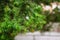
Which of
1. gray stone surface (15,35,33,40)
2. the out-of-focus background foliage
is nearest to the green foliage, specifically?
the out-of-focus background foliage

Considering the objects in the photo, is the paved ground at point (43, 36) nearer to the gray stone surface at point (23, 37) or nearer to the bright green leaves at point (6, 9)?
the gray stone surface at point (23, 37)

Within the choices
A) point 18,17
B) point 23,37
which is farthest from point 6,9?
point 23,37

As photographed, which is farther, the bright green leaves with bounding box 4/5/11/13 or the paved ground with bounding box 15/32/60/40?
the paved ground with bounding box 15/32/60/40

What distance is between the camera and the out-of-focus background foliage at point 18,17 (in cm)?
385

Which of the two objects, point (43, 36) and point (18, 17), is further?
point (43, 36)

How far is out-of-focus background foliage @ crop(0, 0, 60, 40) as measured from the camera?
385 centimetres

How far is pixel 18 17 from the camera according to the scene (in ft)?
13.1

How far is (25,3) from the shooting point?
13.1 feet

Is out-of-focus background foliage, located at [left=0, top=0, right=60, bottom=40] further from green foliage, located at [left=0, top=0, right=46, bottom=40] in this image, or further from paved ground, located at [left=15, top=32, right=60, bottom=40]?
paved ground, located at [left=15, top=32, right=60, bottom=40]

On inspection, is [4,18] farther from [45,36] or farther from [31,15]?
[45,36]

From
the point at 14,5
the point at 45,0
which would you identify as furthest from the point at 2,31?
the point at 45,0

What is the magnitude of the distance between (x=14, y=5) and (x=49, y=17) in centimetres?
97

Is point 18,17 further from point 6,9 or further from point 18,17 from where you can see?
point 6,9

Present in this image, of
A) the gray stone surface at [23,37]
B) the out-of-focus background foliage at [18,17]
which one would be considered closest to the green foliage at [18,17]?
the out-of-focus background foliage at [18,17]
